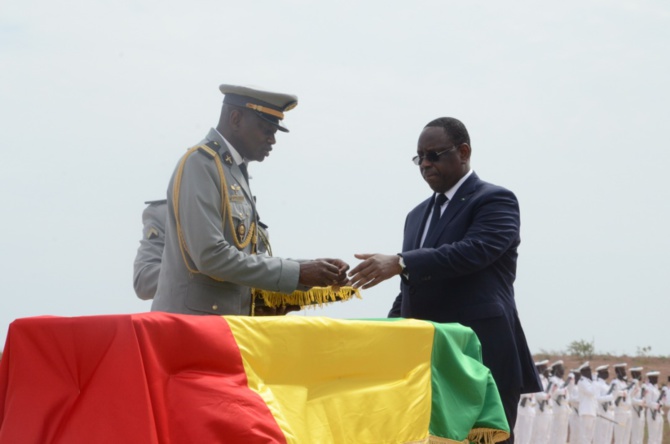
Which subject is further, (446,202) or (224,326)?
(446,202)

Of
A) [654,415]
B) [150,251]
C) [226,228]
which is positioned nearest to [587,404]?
[654,415]

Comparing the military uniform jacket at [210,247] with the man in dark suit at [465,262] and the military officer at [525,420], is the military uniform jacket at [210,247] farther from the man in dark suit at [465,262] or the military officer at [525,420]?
the military officer at [525,420]

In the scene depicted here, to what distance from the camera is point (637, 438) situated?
24.7 metres

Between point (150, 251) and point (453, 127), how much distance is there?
174cm

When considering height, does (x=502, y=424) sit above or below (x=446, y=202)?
below

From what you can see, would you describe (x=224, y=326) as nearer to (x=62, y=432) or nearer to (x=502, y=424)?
(x=62, y=432)

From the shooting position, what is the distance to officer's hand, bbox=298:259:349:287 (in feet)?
13.7

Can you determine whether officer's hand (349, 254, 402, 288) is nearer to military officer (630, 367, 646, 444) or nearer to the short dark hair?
the short dark hair

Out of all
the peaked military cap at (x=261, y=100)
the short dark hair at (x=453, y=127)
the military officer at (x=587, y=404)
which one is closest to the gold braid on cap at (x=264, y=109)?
the peaked military cap at (x=261, y=100)

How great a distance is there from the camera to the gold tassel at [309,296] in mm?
4480

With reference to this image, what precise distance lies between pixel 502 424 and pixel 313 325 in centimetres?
123

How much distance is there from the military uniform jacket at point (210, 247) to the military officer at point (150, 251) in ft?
4.02

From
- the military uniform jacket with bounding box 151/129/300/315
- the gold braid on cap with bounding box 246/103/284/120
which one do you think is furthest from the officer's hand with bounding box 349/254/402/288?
the gold braid on cap with bounding box 246/103/284/120

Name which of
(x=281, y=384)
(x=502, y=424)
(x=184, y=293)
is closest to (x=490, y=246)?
(x=502, y=424)
